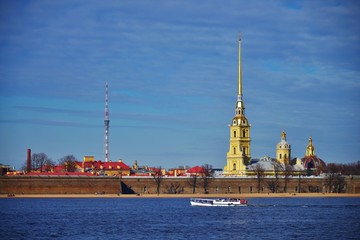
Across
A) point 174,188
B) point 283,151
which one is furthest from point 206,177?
point 283,151

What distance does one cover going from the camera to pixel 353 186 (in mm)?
133000

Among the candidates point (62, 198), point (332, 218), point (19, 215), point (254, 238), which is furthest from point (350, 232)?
point (62, 198)

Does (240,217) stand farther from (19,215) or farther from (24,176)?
(24,176)

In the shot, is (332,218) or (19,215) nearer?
(332,218)

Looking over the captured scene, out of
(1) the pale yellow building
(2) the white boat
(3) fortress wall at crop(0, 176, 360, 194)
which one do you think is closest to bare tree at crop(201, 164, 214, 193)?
(3) fortress wall at crop(0, 176, 360, 194)

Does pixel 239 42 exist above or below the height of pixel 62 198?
above

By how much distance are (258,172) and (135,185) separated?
16.9 metres

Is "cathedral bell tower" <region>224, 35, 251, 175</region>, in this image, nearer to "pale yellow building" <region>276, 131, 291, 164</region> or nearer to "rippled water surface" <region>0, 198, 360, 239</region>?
"pale yellow building" <region>276, 131, 291, 164</region>

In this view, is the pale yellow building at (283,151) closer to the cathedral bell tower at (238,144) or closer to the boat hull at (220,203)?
the cathedral bell tower at (238,144)

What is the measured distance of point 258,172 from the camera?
132 m

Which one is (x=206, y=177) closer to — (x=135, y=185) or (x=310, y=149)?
(x=135, y=185)

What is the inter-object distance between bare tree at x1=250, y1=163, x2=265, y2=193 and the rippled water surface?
108ft

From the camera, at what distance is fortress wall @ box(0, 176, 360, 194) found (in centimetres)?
12169

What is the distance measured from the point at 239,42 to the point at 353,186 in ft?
91.5
